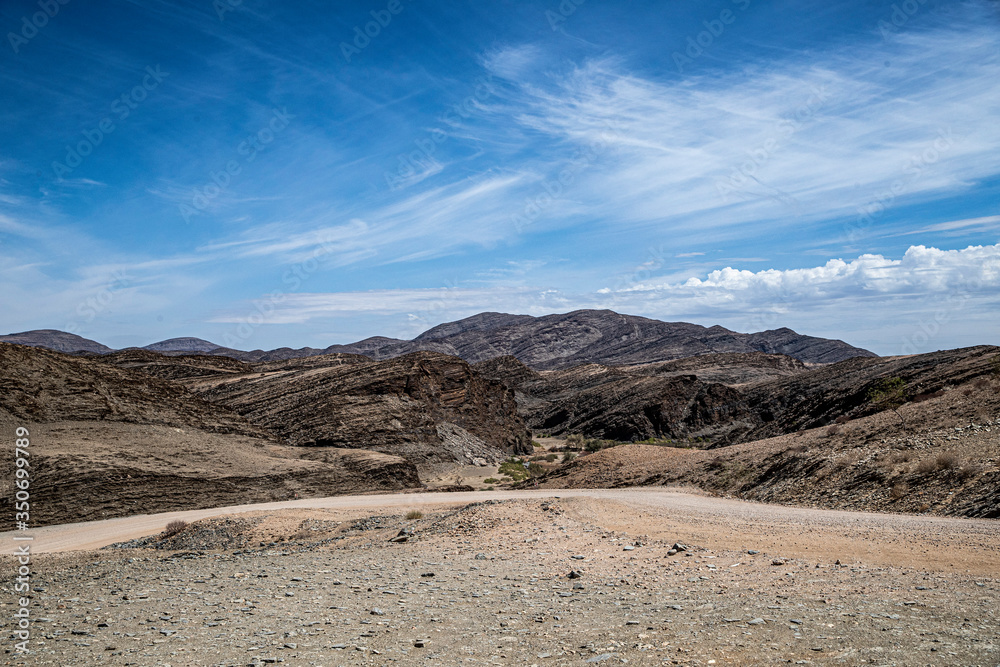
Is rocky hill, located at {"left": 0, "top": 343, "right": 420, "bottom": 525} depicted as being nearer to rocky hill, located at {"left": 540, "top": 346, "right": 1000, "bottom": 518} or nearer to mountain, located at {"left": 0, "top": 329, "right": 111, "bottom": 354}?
rocky hill, located at {"left": 540, "top": 346, "right": 1000, "bottom": 518}

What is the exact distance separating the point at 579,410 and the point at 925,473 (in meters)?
46.9

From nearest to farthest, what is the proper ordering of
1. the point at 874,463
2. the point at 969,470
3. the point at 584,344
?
the point at 969,470
the point at 874,463
the point at 584,344

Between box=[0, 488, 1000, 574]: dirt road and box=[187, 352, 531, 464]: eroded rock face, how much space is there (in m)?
9.90

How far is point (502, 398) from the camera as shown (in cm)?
4391

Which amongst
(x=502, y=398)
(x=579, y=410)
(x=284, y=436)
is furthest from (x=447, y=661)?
(x=579, y=410)

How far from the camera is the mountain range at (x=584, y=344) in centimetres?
15600

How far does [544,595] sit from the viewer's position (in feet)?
25.9

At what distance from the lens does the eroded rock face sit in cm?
3028

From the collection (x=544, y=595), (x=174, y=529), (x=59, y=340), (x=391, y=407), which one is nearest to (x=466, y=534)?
(x=544, y=595)

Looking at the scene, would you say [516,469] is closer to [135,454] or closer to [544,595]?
[135,454]

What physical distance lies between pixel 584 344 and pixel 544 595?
171876 millimetres

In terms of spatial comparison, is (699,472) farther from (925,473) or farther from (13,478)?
(13,478)

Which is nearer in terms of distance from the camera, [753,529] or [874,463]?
[753,529]

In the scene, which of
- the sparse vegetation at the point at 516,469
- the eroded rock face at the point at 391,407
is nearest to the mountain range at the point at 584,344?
the eroded rock face at the point at 391,407
